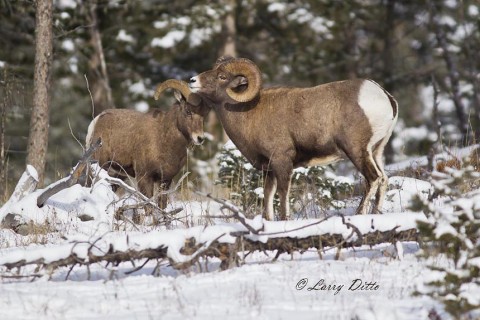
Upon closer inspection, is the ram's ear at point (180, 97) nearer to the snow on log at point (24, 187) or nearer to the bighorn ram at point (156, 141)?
the bighorn ram at point (156, 141)

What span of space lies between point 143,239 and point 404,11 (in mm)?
21775

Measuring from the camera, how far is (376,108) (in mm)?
8719

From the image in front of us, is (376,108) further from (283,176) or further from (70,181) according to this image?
(70,181)

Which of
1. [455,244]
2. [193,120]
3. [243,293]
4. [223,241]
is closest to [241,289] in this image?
[243,293]

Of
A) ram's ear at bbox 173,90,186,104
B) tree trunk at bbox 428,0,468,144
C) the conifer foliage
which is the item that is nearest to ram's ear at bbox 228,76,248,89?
ram's ear at bbox 173,90,186,104

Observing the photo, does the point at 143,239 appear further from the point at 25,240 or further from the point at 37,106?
the point at 37,106

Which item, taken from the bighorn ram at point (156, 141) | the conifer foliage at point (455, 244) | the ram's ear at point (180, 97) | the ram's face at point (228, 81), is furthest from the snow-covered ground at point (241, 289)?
the ram's ear at point (180, 97)

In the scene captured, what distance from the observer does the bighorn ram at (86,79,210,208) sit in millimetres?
10789

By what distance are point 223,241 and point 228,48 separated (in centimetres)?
1650

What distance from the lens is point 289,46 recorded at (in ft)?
79.6
